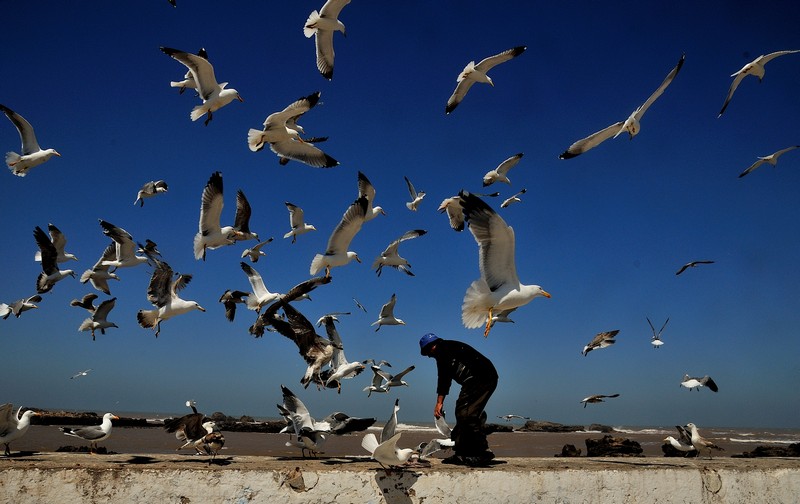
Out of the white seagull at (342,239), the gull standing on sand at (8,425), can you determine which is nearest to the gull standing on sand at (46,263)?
the white seagull at (342,239)

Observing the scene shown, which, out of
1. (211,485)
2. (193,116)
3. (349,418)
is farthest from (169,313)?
(211,485)

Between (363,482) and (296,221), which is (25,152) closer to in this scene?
(296,221)

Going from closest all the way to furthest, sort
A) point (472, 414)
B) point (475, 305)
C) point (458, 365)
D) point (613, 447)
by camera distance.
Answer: point (472, 414) → point (458, 365) → point (475, 305) → point (613, 447)

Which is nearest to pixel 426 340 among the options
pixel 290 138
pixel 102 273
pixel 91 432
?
pixel 91 432

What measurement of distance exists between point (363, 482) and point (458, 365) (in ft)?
4.70

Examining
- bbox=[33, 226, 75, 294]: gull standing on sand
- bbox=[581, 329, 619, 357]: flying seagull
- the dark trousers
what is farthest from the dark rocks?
bbox=[33, 226, 75, 294]: gull standing on sand

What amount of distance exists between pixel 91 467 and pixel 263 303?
19.3 ft

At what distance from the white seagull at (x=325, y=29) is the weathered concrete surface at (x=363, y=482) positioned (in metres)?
7.56

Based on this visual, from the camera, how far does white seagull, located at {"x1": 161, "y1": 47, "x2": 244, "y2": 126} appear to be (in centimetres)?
A: 977

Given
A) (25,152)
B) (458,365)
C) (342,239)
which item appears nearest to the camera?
(458,365)

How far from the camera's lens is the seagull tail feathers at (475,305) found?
604 cm

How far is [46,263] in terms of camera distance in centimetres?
1085

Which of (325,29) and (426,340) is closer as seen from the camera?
(426,340)

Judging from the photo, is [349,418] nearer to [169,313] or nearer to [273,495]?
[273,495]
